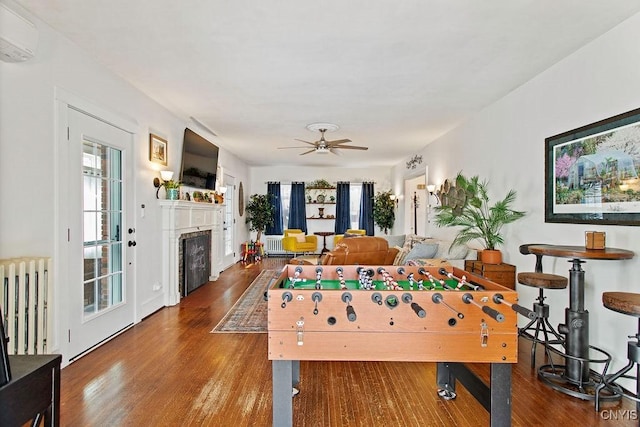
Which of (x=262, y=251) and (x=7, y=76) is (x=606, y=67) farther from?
(x=262, y=251)

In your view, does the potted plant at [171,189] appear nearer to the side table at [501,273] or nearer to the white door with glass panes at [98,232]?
the white door with glass panes at [98,232]

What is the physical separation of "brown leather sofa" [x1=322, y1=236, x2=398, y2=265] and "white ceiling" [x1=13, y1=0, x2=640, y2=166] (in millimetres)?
1705

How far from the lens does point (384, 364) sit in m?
2.82

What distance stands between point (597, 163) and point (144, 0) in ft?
11.1

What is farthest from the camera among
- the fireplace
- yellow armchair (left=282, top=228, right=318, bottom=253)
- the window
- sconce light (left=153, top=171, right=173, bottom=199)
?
the window

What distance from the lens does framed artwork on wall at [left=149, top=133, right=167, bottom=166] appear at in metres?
4.11

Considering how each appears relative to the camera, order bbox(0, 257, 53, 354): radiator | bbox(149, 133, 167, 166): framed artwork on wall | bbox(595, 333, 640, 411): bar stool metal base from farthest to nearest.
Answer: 1. bbox(149, 133, 167, 166): framed artwork on wall
2. bbox(0, 257, 53, 354): radiator
3. bbox(595, 333, 640, 411): bar stool metal base

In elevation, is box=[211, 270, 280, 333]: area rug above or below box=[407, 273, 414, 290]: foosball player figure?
below

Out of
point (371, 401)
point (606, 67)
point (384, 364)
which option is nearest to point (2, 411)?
point (371, 401)

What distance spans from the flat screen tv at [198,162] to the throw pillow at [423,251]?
3.33m

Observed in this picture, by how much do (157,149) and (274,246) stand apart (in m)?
5.85

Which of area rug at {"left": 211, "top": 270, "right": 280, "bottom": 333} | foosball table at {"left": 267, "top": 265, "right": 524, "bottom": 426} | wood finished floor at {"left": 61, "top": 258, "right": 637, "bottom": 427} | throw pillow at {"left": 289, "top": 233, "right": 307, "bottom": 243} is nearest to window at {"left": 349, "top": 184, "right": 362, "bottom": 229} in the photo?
throw pillow at {"left": 289, "top": 233, "right": 307, "bottom": 243}

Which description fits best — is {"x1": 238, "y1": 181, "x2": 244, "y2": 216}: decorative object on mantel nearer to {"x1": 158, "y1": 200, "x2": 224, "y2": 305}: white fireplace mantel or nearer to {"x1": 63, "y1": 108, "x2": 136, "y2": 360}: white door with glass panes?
{"x1": 158, "y1": 200, "x2": 224, "y2": 305}: white fireplace mantel

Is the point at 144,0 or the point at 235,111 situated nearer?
the point at 144,0
